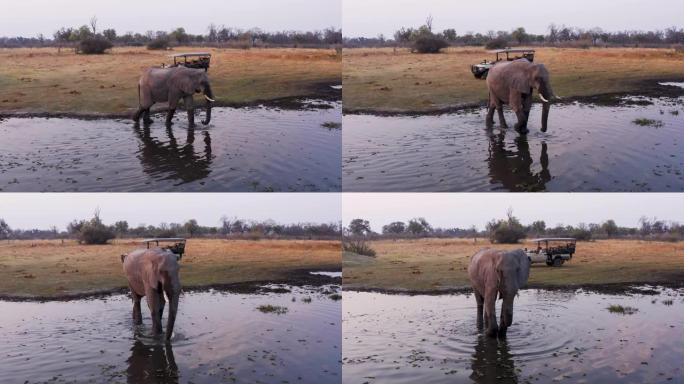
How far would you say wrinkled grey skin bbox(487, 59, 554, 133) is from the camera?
22703 millimetres

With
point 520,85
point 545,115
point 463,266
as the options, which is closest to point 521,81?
point 520,85

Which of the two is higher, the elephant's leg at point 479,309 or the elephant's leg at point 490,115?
the elephant's leg at point 490,115

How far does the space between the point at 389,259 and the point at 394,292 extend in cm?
690

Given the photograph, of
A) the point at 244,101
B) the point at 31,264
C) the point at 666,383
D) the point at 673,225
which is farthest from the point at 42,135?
the point at 673,225

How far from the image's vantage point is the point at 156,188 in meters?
20.8

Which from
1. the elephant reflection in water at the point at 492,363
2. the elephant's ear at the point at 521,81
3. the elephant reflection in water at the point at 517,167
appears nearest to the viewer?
the elephant reflection in water at the point at 492,363

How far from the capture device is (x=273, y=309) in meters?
22.9

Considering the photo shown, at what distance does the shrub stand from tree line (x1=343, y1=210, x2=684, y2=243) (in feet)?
39.3

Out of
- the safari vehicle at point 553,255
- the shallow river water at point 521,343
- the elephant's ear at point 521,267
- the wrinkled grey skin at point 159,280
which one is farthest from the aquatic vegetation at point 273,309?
the safari vehicle at point 553,255

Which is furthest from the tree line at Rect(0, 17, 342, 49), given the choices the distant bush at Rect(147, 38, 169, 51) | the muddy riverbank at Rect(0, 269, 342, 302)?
the muddy riverbank at Rect(0, 269, 342, 302)

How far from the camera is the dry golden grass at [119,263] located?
2681 centimetres

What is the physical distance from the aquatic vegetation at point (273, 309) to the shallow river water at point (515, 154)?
4.40m

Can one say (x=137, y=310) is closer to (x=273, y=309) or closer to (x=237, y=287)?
(x=273, y=309)

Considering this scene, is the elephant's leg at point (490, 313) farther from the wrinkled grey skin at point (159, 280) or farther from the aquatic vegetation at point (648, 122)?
the aquatic vegetation at point (648, 122)
